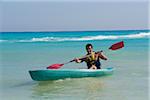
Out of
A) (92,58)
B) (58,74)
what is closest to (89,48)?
(92,58)

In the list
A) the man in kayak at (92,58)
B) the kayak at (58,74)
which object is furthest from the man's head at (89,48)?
the kayak at (58,74)

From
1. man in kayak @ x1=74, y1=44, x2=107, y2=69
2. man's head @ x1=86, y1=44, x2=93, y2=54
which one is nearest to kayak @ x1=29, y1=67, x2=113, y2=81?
man in kayak @ x1=74, y1=44, x2=107, y2=69

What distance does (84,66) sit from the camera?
10.2m

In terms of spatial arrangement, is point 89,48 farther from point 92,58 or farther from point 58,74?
point 58,74

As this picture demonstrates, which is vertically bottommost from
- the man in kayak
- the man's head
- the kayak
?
the kayak

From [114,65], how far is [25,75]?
2.65 metres

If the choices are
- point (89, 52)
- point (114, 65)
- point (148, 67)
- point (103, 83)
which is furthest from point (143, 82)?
point (114, 65)

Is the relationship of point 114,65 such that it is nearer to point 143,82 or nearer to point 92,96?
point 143,82

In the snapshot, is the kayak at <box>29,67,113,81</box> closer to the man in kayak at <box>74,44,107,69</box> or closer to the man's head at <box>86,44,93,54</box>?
the man in kayak at <box>74,44,107,69</box>

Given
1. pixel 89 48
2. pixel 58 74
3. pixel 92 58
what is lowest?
pixel 58 74

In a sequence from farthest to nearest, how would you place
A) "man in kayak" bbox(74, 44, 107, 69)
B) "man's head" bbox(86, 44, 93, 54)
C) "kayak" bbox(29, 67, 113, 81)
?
"man in kayak" bbox(74, 44, 107, 69) < "man's head" bbox(86, 44, 93, 54) < "kayak" bbox(29, 67, 113, 81)

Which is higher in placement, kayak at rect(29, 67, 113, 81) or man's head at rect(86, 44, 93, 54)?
man's head at rect(86, 44, 93, 54)

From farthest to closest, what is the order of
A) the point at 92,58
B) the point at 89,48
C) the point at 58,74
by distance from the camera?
1. the point at 92,58
2. the point at 89,48
3. the point at 58,74

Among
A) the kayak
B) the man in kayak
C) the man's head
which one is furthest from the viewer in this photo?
the man in kayak
